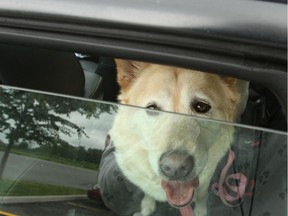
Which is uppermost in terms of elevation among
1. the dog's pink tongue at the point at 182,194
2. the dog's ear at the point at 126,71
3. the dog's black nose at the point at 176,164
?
the dog's ear at the point at 126,71

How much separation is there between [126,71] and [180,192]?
393 mm

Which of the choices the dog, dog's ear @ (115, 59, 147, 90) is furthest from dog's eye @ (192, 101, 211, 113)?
dog's ear @ (115, 59, 147, 90)

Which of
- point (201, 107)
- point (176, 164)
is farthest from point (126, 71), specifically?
point (176, 164)

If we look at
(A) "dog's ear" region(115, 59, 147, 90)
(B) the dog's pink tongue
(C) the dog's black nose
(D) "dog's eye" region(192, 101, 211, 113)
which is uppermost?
(A) "dog's ear" region(115, 59, 147, 90)

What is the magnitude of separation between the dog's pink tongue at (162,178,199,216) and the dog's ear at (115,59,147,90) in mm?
308

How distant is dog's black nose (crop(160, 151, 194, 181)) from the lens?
1221mm

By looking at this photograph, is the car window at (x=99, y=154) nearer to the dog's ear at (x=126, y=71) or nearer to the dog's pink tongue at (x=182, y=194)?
the dog's pink tongue at (x=182, y=194)

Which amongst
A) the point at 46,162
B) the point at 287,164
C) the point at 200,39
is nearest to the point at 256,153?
the point at 287,164

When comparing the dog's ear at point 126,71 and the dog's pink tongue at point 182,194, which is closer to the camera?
the dog's pink tongue at point 182,194

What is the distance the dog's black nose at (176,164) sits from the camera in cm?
122

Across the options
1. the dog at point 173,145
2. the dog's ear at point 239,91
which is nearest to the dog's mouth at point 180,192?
the dog at point 173,145

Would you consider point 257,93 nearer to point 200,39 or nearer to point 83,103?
point 200,39

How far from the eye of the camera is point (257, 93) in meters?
1.24

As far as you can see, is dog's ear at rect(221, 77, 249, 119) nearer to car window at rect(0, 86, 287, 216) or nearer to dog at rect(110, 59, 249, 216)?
dog at rect(110, 59, 249, 216)
